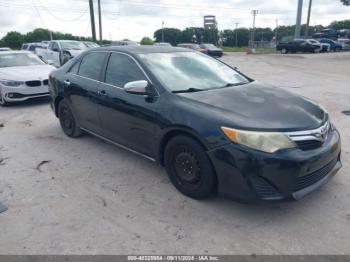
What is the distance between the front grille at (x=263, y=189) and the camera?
2752mm

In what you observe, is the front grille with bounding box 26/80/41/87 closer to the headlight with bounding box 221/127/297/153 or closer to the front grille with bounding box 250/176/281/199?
the headlight with bounding box 221/127/297/153

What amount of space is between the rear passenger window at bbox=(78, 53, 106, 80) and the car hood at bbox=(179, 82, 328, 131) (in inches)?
65.8

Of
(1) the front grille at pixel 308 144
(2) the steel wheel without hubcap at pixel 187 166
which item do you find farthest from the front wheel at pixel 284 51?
(2) the steel wheel without hubcap at pixel 187 166

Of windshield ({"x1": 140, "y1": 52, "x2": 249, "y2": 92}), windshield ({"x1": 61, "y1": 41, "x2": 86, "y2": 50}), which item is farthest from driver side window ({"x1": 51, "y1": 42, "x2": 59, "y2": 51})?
windshield ({"x1": 140, "y1": 52, "x2": 249, "y2": 92})

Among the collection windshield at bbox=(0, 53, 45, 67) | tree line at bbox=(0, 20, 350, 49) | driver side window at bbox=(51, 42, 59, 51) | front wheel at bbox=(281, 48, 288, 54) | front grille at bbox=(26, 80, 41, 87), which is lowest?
front wheel at bbox=(281, 48, 288, 54)

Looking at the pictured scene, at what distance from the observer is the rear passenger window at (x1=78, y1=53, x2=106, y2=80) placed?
14.7ft

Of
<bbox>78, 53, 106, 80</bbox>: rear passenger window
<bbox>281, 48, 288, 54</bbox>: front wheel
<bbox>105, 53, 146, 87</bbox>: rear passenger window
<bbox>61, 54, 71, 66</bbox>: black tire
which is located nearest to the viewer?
<bbox>105, 53, 146, 87</bbox>: rear passenger window

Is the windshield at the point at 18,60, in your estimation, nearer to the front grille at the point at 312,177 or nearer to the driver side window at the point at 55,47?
the driver side window at the point at 55,47

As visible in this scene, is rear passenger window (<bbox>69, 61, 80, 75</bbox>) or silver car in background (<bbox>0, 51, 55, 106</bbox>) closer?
rear passenger window (<bbox>69, 61, 80, 75</bbox>)

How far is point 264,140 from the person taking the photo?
2.75 meters

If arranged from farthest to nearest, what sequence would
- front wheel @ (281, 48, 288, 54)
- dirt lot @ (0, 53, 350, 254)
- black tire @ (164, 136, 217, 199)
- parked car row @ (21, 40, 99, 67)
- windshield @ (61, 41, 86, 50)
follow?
front wheel @ (281, 48, 288, 54)
windshield @ (61, 41, 86, 50)
parked car row @ (21, 40, 99, 67)
black tire @ (164, 136, 217, 199)
dirt lot @ (0, 53, 350, 254)

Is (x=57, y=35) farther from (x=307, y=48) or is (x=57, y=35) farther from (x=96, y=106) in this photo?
(x=96, y=106)

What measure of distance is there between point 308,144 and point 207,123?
0.94 metres

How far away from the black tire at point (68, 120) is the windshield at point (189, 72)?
1.93m
